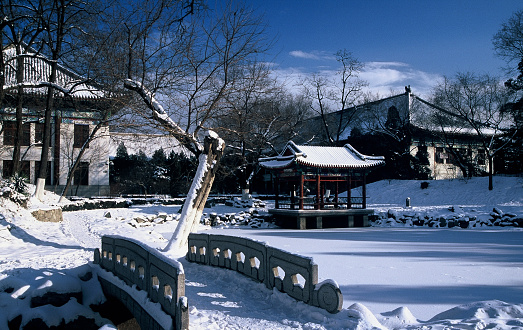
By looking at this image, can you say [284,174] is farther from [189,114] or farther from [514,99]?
[514,99]

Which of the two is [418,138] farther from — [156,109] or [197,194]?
[156,109]

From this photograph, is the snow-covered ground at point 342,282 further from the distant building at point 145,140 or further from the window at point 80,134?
the window at point 80,134

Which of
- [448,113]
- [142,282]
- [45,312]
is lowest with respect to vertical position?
[45,312]

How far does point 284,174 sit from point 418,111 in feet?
53.5

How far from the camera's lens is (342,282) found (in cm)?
709

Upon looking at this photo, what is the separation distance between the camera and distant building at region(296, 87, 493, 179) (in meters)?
30.9

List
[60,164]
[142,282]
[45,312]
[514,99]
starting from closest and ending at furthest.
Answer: [142,282]
[45,312]
[514,99]
[60,164]

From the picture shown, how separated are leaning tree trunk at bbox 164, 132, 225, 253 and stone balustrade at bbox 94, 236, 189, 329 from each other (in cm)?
192

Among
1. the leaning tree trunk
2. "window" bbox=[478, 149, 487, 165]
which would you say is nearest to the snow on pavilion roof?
the leaning tree trunk

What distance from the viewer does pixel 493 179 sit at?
26531 mm

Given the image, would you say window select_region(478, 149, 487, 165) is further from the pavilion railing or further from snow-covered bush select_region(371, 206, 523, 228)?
snow-covered bush select_region(371, 206, 523, 228)

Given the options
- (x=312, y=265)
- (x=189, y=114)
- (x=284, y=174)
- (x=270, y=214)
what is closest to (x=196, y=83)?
(x=189, y=114)

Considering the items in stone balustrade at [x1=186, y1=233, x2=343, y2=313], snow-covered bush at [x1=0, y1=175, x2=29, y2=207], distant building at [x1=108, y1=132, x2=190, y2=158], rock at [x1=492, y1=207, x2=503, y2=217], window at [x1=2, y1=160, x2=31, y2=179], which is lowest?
rock at [x1=492, y1=207, x2=503, y2=217]

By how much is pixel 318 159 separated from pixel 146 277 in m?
14.8
